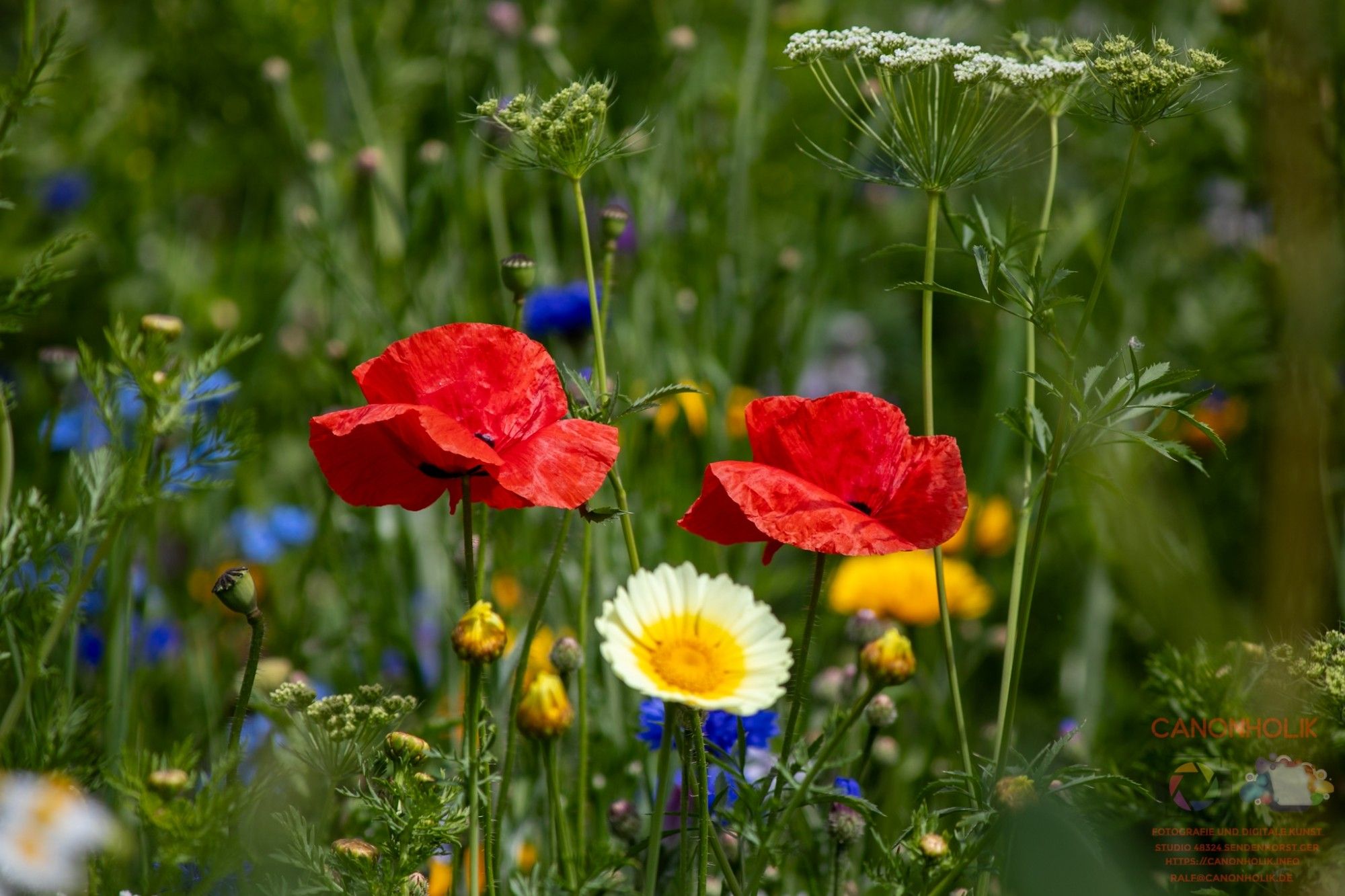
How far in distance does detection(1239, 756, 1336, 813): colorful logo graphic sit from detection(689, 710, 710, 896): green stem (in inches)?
14.2

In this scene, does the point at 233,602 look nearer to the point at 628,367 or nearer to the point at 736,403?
the point at 628,367

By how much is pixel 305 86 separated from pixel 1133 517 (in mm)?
1641

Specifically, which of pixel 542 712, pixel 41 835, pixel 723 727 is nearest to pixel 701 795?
pixel 542 712

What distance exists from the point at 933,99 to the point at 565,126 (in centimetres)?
23

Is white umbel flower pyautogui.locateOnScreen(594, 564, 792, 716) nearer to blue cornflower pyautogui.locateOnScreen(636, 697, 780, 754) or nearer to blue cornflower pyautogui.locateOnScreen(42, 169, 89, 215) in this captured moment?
blue cornflower pyautogui.locateOnScreen(636, 697, 780, 754)

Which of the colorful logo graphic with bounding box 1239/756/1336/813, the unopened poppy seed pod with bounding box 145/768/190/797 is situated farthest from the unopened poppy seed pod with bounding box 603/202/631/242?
the colorful logo graphic with bounding box 1239/756/1336/813

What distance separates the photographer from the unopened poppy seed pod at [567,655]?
800mm

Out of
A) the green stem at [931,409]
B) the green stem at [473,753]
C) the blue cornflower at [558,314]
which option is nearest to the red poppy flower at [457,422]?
the green stem at [473,753]


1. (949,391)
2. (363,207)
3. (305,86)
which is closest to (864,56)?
(363,207)

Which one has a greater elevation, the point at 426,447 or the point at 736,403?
the point at 426,447

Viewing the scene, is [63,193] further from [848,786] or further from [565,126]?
[848,786]

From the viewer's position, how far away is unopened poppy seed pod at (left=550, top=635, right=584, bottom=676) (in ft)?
2.63

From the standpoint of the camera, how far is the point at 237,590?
0.71 m

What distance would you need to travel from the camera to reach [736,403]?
1619mm
